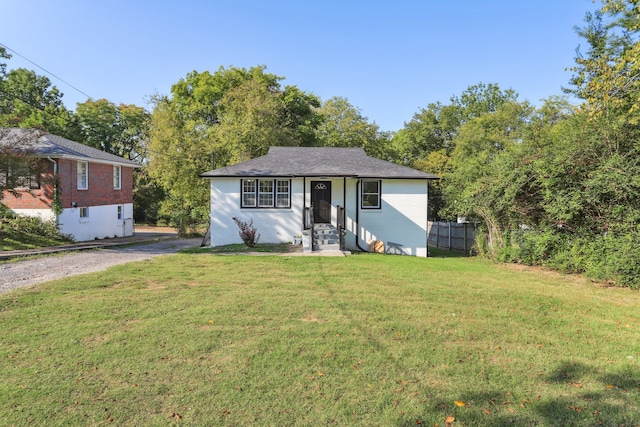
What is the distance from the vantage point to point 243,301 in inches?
269

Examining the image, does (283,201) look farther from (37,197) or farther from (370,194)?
(37,197)

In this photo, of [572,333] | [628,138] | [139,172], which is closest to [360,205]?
[628,138]

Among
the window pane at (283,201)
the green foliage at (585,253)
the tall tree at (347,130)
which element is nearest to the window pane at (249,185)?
the window pane at (283,201)

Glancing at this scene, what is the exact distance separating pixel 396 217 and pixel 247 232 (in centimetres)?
670

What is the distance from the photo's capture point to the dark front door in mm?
17078

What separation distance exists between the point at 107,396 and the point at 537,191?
13.4 meters

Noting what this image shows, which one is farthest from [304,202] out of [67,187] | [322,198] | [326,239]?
[67,187]

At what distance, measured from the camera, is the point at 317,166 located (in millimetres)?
17297

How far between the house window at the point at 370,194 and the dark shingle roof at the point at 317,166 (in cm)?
53

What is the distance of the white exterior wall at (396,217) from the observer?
17.0 m

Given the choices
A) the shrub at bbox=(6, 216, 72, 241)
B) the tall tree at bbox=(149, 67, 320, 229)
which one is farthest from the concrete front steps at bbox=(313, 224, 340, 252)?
the shrub at bbox=(6, 216, 72, 241)

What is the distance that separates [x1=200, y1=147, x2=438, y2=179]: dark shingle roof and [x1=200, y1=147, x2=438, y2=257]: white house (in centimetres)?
5

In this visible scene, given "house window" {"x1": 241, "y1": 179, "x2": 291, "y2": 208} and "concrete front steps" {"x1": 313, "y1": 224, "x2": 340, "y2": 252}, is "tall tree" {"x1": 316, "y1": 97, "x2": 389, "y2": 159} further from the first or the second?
"concrete front steps" {"x1": 313, "y1": 224, "x2": 340, "y2": 252}

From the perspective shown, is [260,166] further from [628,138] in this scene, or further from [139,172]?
[139,172]
